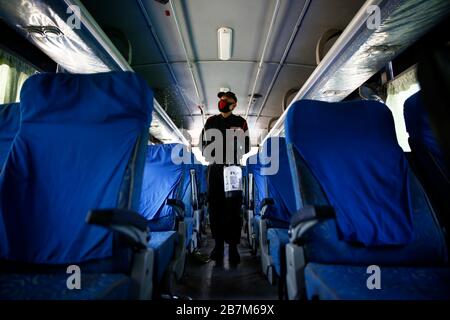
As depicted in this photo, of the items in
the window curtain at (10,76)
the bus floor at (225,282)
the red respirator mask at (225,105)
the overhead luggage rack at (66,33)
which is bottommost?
the bus floor at (225,282)

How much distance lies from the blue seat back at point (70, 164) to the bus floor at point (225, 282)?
3.93 feet

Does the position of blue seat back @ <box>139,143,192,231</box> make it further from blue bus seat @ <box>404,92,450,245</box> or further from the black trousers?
blue bus seat @ <box>404,92,450,245</box>

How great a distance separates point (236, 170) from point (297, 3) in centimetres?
220

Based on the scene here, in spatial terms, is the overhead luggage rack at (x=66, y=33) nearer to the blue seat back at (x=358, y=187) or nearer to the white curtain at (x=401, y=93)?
the blue seat back at (x=358, y=187)

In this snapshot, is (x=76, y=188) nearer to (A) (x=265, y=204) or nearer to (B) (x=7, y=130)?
(B) (x=7, y=130)

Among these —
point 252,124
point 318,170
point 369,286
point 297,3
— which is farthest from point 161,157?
point 252,124

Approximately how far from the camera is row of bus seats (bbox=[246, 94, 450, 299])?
3.19 feet

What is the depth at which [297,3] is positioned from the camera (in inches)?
108

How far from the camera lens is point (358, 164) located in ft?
4.05

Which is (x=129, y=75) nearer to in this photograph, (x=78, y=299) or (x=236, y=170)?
(x=78, y=299)

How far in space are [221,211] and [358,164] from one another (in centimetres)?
183

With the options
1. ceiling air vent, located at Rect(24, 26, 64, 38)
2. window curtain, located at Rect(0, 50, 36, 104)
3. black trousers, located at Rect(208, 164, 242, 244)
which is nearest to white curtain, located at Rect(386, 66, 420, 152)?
black trousers, located at Rect(208, 164, 242, 244)

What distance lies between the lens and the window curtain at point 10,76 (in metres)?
2.42

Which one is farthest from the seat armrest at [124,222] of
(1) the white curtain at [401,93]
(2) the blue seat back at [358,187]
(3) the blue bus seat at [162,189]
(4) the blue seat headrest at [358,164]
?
(1) the white curtain at [401,93]
